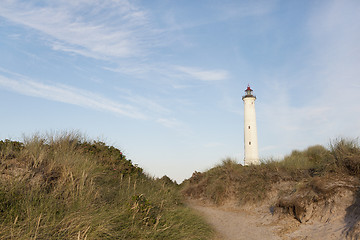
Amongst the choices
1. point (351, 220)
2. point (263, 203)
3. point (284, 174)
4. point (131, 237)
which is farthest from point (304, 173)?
point (131, 237)

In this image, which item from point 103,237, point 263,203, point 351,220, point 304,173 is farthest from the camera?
point 304,173

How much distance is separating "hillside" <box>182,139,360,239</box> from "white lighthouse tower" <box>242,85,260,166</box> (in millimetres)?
16918

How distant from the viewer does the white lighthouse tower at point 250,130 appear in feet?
111

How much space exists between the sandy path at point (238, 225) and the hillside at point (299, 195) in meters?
0.20

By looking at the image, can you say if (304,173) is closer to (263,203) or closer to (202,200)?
(263,203)

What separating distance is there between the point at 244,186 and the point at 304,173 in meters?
3.17

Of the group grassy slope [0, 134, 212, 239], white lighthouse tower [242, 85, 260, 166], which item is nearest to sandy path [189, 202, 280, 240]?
grassy slope [0, 134, 212, 239]

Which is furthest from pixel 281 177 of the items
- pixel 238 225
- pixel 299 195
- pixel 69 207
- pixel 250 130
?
pixel 250 130

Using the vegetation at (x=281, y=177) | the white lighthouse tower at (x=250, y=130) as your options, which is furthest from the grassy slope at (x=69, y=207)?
the white lighthouse tower at (x=250, y=130)

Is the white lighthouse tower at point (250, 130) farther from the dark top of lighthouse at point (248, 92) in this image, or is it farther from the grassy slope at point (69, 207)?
the grassy slope at point (69, 207)

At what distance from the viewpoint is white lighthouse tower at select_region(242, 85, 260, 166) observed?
3372 centimetres

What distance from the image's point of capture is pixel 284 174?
14.6 metres

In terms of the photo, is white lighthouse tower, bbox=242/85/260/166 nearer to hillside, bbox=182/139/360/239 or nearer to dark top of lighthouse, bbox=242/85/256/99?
dark top of lighthouse, bbox=242/85/256/99

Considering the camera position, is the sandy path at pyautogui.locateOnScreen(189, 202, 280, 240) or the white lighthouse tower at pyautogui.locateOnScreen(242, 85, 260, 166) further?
the white lighthouse tower at pyautogui.locateOnScreen(242, 85, 260, 166)
